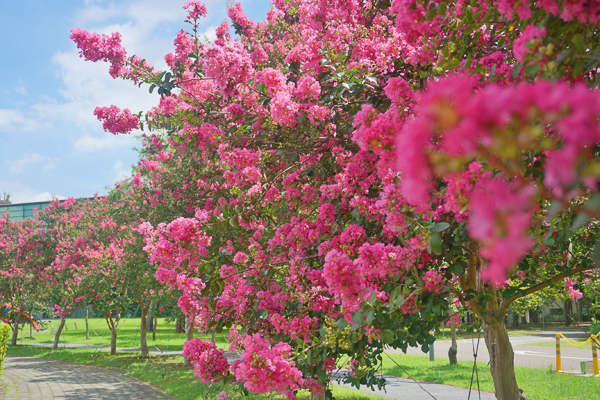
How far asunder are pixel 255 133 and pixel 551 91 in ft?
13.9

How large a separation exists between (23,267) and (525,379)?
21.9 metres

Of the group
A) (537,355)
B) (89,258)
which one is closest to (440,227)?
(89,258)

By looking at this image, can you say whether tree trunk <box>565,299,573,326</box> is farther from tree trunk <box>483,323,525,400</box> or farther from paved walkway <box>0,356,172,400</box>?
paved walkway <box>0,356,172,400</box>

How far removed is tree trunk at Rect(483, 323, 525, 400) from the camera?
4.16 meters

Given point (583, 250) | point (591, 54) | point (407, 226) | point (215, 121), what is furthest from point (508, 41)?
point (215, 121)

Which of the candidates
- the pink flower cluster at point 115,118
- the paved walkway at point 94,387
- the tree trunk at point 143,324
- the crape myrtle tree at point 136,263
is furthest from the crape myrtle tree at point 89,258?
the pink flower cluster at point 115,118

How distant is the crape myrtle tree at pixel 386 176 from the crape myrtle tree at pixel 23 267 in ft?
60.6

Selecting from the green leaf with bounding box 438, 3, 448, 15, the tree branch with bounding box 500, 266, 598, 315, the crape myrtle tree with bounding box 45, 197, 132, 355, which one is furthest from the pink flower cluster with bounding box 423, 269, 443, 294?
the crape myrtle tree with bounding box 45, 197, 132, 355

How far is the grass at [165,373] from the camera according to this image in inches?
369

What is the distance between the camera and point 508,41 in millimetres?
2270

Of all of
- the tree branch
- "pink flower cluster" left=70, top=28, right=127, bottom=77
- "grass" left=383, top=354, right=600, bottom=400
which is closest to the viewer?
the tree branch

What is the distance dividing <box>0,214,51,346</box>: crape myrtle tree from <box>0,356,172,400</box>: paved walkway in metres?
5.84

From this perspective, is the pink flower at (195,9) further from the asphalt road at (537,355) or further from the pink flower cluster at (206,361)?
the asphalt road at (537,355)

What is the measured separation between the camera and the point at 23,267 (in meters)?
20.7
